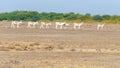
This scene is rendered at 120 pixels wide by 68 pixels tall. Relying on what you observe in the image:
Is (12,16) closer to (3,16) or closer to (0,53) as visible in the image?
(3,16)

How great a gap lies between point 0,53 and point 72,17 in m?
79.6

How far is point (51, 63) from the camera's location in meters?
20.8

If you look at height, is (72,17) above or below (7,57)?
below

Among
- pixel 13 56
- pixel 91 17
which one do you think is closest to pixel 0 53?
pixel 13 56

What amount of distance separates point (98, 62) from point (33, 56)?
3.91 metres

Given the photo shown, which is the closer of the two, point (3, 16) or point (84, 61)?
point (84, 61)

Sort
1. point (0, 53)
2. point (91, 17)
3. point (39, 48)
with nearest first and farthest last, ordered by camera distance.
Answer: point (0, 53)
point (39, 48)
point (91, 17)

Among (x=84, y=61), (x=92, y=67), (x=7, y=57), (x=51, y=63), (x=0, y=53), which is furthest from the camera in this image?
(x=0, y=53)

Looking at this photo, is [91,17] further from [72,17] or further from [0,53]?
[0,53]

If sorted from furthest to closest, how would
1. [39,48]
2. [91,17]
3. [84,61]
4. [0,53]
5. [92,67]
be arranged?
[91,17] < [39,48] < [0,53] < [84,61] < [92,67]

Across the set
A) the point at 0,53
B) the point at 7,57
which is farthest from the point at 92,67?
the point at 0,53

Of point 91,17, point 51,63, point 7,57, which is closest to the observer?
point 51,63

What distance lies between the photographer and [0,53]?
84.6 feet

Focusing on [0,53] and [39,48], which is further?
[39,48]
